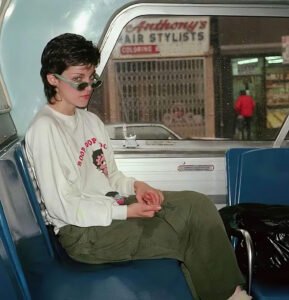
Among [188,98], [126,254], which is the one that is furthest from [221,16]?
[126,254]

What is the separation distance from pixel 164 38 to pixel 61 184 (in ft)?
4.13

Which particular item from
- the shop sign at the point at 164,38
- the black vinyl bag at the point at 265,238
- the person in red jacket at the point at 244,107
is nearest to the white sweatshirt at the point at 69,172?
the black vinyl bag at the point at 265,238

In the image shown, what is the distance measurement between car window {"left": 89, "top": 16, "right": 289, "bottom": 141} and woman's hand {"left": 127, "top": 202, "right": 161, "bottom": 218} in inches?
38.9

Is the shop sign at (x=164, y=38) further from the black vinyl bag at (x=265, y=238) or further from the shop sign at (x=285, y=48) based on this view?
the black vinyl bag at (x=265, y=238)

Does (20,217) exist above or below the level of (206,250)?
above

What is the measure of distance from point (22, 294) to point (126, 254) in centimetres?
63

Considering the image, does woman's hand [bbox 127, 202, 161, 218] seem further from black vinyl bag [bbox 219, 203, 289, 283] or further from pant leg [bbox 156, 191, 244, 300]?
black vinyl bag [bbox 219, 203, 289, 283]

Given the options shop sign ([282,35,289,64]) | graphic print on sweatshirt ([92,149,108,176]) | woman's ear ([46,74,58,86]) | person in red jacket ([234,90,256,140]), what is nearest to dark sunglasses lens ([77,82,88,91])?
woman's ear ([46,74,58,86])

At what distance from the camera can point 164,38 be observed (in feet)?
9.53

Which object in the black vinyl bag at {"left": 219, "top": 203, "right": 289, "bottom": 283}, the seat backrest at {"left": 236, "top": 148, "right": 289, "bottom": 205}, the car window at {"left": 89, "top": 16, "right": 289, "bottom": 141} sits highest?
the car window at {"left": 89, "top": 16, "right": 289, "bottom": 141}

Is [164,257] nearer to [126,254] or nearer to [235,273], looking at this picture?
[126,254]

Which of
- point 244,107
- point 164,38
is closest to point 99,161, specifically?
point 164,38

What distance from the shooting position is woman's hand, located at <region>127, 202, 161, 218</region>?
6.68 feet

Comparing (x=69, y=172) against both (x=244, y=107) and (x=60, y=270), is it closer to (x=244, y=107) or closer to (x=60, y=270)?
(x=60, y=270)
